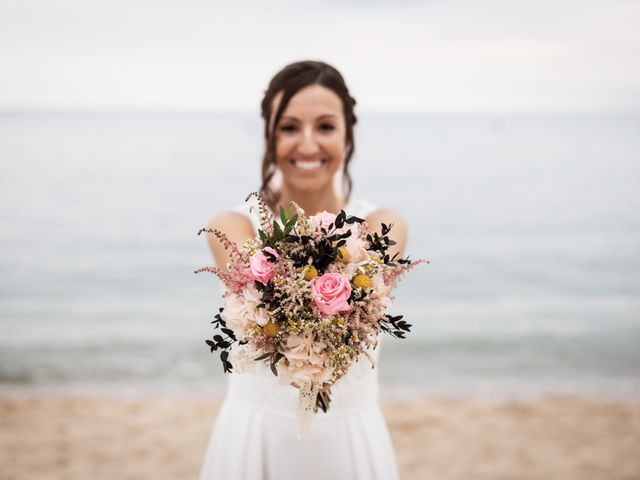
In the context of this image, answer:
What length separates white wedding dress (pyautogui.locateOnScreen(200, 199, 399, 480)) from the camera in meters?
3.02

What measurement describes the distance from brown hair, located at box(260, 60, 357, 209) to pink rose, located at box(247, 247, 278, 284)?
122cm

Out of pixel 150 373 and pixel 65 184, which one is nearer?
pixel 150 373

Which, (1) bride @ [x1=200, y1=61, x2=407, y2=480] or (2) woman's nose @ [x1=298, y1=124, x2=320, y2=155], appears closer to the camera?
→ (1) bride @ [x1=200, y1=61, x2=407, y2=480]

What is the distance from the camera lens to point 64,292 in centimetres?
1441

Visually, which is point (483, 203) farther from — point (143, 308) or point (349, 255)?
point (349, 255)

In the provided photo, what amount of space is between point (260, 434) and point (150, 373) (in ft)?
23.7

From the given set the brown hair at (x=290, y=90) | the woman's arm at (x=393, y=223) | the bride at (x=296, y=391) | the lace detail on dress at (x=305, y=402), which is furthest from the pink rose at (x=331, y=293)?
the brown hair at (x=290, y=90)

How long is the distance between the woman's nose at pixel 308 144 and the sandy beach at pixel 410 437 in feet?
14.7

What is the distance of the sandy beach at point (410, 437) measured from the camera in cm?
670

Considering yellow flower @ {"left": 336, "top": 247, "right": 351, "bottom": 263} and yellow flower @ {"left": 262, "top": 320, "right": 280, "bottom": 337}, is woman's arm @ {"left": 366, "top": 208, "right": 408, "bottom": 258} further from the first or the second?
yellow flower @ {"left": 262, "top": 320, "right": 280, "bottom": 337}

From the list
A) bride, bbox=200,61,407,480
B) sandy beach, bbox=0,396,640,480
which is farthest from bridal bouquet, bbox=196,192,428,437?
sandy beach, bbox=0,396,640,480

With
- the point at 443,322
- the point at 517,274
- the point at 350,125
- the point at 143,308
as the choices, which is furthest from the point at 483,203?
the point at 350,125

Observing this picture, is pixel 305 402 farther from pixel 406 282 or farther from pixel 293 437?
pixel 406 282

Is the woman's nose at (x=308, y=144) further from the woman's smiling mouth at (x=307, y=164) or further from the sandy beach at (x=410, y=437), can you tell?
the sandy beach at (x=410, y=437)
